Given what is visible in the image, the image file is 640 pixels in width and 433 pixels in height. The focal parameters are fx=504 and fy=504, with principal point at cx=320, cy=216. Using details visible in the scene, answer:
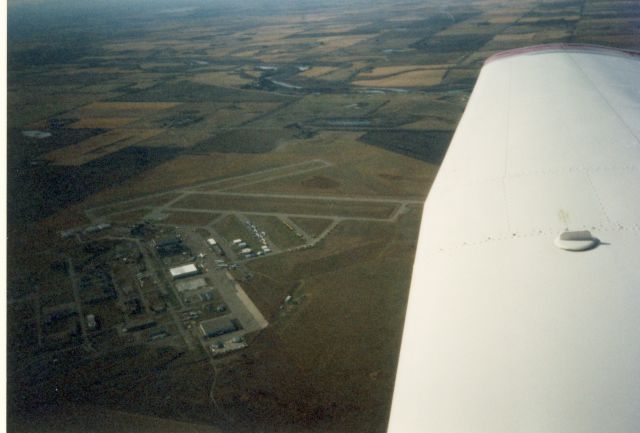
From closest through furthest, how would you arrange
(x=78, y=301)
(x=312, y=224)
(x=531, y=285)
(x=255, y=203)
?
(x=531, y=285) < (x=78, y=301) < (x=312, y=224) < (x=255, y=203)

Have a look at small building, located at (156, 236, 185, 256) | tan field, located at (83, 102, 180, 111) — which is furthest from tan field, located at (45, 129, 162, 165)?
small building, located at (156, 236, 185, 256)

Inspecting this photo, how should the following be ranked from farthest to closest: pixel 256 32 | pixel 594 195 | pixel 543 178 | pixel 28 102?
pixel 256 32, pixel 28 102, pixel 543 178, pixel 594 195

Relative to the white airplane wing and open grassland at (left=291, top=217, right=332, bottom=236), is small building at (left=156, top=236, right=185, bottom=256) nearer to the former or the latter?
open grassland at (left=291, top=217, right=332, bottom=236)

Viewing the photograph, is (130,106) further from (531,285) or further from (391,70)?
(531,285)

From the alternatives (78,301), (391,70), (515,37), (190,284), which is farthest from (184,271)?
(515,37)

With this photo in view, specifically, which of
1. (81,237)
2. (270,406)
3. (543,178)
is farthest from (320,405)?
(81,237)

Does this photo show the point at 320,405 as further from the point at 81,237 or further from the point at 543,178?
the point at 81,237

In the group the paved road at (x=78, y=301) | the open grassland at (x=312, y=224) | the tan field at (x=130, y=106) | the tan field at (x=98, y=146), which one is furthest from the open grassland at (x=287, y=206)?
the tan field at (x=130, y=106)

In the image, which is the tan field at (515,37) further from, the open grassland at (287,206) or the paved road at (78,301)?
the paved road at (78,301)
